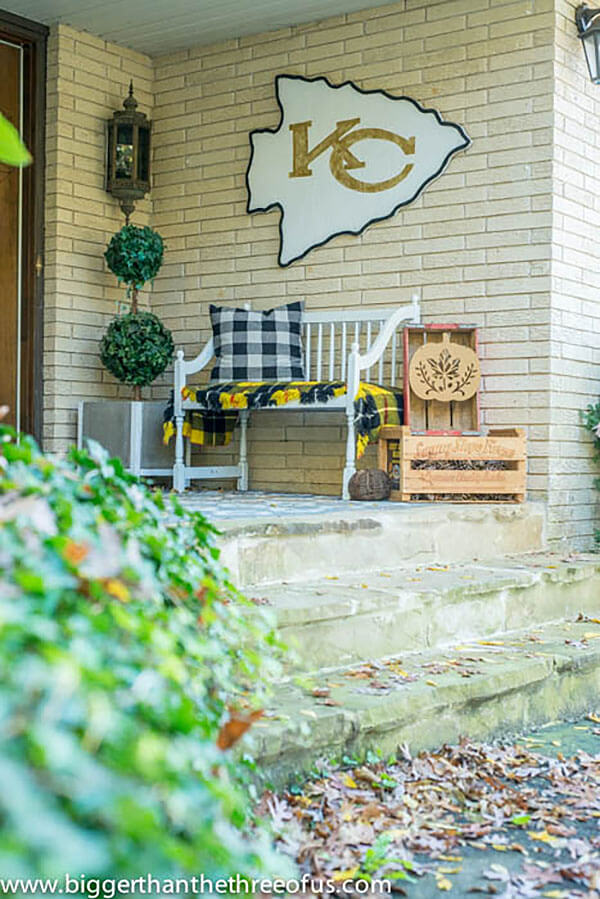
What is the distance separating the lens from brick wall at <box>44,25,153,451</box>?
518 centimetres

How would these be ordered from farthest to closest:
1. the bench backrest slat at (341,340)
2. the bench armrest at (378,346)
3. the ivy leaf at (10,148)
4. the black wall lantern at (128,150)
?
the black wall lantern at (128,150) → the bench backrest slat at (341,340) → the bench armrest at (378,346) → the ivy leaf at (10,148)

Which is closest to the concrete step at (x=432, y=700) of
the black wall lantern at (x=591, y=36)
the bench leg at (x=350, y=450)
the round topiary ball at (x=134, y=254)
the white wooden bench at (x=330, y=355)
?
the bench leg at (x=350, y=450)

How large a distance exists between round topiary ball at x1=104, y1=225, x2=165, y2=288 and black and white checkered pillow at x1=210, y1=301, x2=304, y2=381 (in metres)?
0.48

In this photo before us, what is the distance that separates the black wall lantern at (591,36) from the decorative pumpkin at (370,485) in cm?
185

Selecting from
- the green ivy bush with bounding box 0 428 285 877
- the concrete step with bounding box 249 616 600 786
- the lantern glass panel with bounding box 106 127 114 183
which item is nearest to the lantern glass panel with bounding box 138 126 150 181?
the lantern glass panel with bounding box 106 127 114 183

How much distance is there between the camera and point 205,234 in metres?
5.46

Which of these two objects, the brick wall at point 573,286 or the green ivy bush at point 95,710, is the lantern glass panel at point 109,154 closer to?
the brick wall at point 573,286

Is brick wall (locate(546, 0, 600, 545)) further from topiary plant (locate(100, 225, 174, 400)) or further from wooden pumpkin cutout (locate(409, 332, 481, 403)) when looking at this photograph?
topiary plant (locate(100, 225, 174, 400))

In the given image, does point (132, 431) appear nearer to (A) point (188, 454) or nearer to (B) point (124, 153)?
(A) point (188, 454)

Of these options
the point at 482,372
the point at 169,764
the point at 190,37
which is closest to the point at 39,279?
the point at 190,37

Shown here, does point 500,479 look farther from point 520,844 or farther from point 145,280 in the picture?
point 520,844

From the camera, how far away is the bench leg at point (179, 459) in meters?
4.82

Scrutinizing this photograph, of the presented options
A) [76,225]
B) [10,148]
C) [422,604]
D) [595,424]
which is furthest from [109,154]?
[10,148]

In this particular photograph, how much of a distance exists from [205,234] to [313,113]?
0.85 metres
